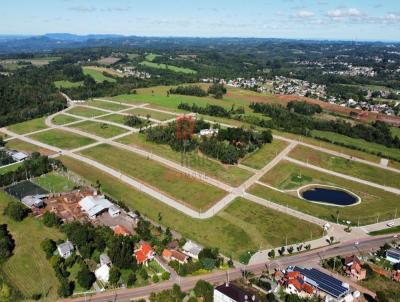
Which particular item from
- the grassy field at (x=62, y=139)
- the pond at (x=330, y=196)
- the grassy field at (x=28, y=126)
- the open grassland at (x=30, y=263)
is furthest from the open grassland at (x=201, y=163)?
the open grassland at (x=30, y=263)

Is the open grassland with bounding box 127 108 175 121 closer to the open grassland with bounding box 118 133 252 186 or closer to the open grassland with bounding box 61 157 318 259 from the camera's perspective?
the open grassland with bounding box 118 133 252 186

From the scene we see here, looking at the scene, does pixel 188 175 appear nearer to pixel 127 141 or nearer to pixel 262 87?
pixel 127 141

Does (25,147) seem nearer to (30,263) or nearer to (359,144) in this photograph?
(30,263)

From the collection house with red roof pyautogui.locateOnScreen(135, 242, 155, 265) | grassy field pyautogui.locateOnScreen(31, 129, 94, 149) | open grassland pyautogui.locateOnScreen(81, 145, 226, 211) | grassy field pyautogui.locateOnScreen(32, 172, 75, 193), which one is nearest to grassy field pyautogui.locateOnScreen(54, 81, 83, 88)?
grassy field pyautogui.locateOnScreen(31, 129, 94, 149)

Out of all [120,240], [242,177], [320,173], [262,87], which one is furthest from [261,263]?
[262,87]

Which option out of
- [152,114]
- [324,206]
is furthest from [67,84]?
[324,206]

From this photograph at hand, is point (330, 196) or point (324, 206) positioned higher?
point (324, 206)
